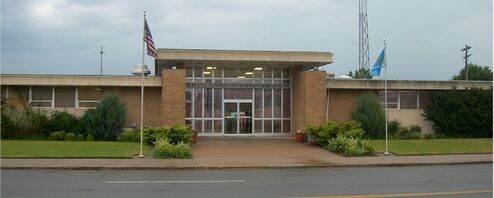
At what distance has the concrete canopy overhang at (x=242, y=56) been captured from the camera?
2930 cm

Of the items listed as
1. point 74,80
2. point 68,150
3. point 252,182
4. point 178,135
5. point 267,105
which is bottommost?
point 252,182

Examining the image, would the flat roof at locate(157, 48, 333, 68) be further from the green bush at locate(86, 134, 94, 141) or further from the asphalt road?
the asphalt road

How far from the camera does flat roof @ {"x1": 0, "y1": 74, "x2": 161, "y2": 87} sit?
30.0m

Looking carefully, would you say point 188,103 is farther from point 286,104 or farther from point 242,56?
point 286,104

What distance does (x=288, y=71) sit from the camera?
110ft

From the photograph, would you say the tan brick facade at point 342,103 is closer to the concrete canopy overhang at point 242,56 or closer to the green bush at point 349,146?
the concrete canopy overhang at point 242,56

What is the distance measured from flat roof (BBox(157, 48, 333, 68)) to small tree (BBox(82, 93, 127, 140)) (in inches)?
128

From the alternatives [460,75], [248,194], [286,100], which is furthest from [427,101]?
[460,75]

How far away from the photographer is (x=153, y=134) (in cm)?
2497

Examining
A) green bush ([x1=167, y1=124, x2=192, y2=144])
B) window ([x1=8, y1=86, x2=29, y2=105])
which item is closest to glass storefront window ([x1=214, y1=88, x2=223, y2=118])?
green bush ([x1=167, y1=124, x2=192, y2=144])

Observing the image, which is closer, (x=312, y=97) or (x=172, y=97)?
(x=172, y=97)

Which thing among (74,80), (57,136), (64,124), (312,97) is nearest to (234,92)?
(312,97)

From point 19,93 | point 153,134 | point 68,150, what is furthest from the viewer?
point 19,93

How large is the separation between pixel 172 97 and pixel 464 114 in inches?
621
